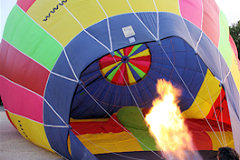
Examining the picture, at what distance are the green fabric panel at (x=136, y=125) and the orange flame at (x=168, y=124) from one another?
0.10 metres

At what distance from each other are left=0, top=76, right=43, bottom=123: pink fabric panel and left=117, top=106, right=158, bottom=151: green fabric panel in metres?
1.52

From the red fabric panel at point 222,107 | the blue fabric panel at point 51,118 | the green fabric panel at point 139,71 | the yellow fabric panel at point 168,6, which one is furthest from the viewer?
the green fabric panel at point 139,71

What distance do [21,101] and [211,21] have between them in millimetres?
2701

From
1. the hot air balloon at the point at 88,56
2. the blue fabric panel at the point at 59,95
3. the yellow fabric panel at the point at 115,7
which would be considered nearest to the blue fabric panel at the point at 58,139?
the hot air balloon at the point at 88,56

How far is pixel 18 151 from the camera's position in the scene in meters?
3.31

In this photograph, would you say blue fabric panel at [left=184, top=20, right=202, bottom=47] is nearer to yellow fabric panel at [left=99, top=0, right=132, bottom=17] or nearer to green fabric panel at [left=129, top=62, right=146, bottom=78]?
yellow fabric panel at [left=99, top=0, right=132, bottom=17]

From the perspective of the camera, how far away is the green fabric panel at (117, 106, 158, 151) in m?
3.58

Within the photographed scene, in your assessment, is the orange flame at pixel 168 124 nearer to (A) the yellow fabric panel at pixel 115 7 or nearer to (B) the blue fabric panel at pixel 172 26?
(B) the blue fabric panel at pixel 172 26

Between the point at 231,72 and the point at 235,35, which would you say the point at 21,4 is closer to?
the point at 231,72

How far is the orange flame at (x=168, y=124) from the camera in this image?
3.40 meters

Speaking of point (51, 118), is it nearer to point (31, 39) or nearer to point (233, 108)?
point (31, 39)

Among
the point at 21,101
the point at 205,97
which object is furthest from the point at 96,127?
the point at 205,97

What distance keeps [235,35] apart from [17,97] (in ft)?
36.9

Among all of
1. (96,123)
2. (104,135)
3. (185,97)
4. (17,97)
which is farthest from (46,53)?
(185,97)
